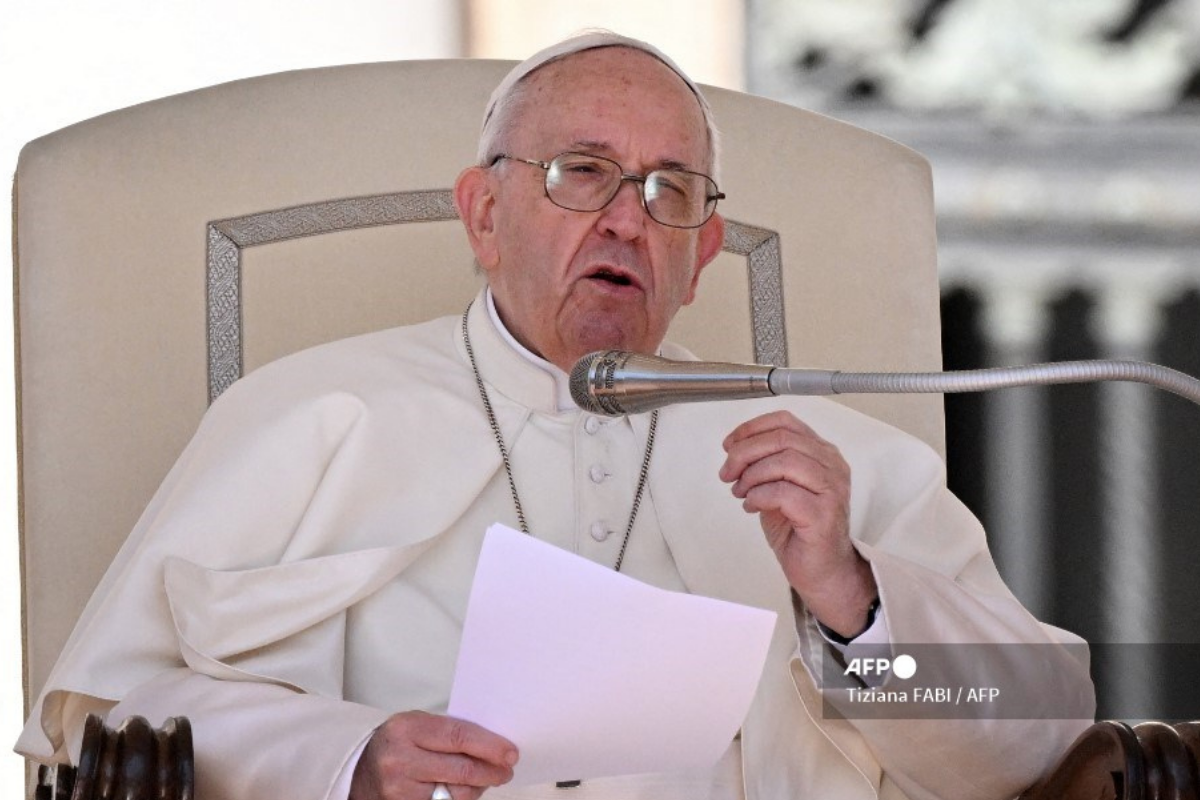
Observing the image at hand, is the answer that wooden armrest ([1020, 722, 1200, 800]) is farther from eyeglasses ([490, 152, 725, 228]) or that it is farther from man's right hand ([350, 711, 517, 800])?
eyeglasses ([490, 152, 725, 228])

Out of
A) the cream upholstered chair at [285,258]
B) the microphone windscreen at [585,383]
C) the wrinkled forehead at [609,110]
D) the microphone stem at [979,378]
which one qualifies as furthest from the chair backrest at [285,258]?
the microphone stem at [979,378]

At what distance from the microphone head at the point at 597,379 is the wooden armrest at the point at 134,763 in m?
0.64

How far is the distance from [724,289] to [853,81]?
151cm

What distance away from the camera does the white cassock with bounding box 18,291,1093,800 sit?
2.50 metres

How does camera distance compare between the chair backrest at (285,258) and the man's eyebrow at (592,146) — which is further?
the chair backrest at (285,258)

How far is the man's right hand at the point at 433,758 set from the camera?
2062 millimetres

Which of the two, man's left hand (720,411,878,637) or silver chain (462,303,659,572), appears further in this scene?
silver chain (462,303,659,572)

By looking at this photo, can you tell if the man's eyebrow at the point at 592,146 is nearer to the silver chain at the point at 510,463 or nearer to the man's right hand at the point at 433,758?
the silver chain at the point at 510,463

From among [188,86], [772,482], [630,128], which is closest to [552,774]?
[772,482]

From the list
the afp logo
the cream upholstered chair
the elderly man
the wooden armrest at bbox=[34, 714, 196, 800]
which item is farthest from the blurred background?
the wooden armrest at bbox=[34, 714, 196, 800]

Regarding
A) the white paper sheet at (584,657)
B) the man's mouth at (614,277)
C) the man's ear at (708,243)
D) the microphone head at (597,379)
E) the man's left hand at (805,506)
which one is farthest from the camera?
the man's ear at (708,243)

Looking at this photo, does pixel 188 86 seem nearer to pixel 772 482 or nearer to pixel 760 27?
pixel 760 27

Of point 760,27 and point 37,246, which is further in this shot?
point 760,27

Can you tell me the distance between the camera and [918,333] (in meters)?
3.38
